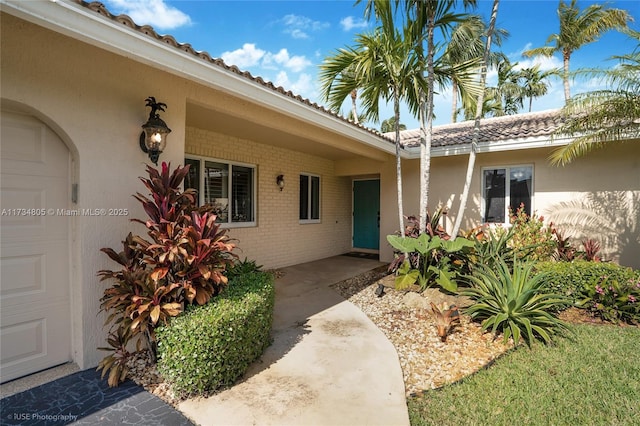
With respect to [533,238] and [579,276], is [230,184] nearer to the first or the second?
[533,238]

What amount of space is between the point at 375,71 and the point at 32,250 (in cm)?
619

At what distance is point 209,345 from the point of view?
288 cm

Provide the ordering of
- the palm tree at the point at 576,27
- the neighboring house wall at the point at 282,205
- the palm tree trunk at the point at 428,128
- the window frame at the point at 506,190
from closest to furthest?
the palm tree trunk at the point at 428,128 < the neighboring house wall at the point at 282,205 < the window frame at the point at 506,190 < the palm tree at the point at 576,27

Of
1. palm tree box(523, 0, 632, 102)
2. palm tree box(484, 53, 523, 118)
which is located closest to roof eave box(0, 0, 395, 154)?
palm tree box(523, 0, 632, 102)

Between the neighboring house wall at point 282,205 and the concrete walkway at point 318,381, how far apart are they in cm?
337

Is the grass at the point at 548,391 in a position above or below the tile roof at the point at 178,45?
below

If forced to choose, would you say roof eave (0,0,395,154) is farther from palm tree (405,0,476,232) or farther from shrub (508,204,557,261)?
shrub (508,204,557,261)

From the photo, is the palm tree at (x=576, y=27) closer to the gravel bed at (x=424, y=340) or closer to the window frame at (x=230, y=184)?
the gravel bed at (x=424, y=340)

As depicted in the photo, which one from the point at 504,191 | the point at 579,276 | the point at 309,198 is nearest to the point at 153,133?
the point at 309,198

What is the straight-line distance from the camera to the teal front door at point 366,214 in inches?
450

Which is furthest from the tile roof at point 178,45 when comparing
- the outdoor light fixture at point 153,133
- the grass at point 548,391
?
the grass at point 548,391

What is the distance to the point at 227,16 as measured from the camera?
275 inches

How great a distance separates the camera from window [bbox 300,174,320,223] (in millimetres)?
10094

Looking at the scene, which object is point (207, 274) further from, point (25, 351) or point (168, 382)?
point (25, 351)
